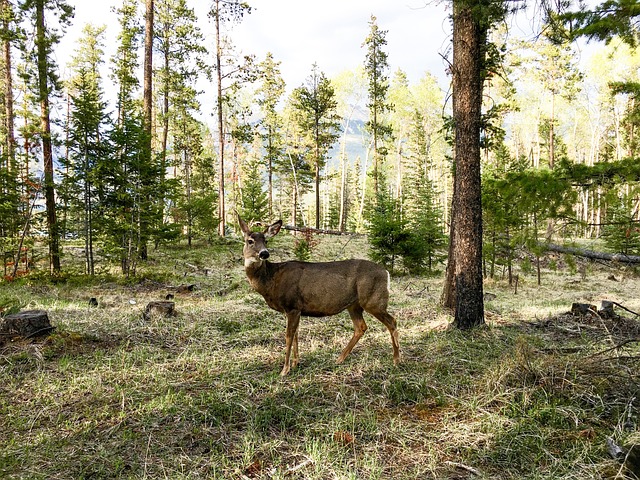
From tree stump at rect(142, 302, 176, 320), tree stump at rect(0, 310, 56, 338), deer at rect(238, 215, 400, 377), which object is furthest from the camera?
tree stump at rect(142, 302, 176, 320)

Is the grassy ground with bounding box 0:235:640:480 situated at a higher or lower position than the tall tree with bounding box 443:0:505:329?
lower

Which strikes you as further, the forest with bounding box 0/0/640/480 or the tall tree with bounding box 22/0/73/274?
the tall tree with bounding box 22/0/73/274

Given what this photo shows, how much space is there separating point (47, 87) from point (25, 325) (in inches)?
407

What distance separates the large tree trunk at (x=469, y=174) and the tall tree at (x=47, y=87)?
12.8 metres

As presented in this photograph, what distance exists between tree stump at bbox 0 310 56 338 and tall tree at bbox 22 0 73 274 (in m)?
7.86

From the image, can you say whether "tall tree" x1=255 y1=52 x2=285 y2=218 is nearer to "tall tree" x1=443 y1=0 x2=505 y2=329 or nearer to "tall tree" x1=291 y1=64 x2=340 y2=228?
"tall tree" x1=291 y1=64 x2=340 y2=228

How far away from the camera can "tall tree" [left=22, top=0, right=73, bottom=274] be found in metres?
12.7

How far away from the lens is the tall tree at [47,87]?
1270cm

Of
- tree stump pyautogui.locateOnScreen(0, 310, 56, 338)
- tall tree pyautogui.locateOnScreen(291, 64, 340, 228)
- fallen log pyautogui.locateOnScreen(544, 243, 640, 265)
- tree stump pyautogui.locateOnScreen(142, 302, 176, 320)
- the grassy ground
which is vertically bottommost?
the grassy ground

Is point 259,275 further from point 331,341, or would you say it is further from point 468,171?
point 468,171

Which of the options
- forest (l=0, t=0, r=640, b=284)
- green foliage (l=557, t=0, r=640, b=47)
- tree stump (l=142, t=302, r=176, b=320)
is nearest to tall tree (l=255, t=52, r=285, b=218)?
forest (l=0, t=0, r=640, b=284)

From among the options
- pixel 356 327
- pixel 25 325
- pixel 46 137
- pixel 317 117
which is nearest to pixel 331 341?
pixel 356 327

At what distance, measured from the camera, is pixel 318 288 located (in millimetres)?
5840

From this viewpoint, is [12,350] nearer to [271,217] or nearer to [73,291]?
[73,291]
